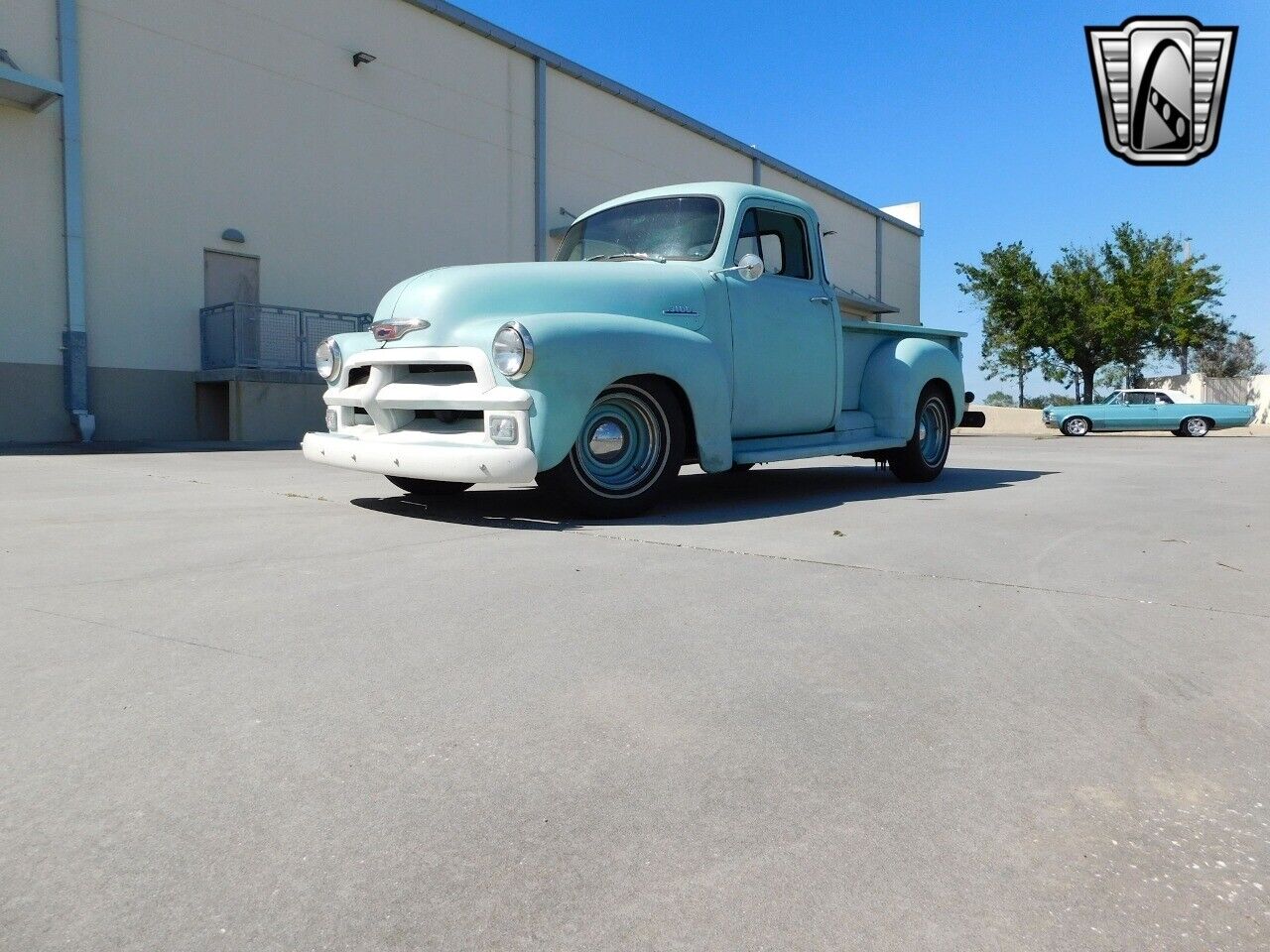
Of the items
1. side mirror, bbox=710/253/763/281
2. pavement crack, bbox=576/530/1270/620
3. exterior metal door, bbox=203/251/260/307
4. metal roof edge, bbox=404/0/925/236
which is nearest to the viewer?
pavement crack, bbox=576/530/1270/620

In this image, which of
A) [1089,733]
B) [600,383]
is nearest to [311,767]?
[1089,733]

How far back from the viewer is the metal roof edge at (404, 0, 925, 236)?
20.3m

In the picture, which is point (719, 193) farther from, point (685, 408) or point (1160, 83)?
point (1160, 83)

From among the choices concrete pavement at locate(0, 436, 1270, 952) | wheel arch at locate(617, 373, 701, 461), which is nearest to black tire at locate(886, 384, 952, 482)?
wheel arch at locate(617, 373, 701, 461)

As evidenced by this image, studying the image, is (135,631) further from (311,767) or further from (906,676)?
(906,676)

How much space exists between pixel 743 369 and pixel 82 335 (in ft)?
40.4

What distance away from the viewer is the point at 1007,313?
39438 mm

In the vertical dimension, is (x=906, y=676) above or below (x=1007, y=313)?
below

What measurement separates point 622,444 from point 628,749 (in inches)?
141

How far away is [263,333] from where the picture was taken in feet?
53.2

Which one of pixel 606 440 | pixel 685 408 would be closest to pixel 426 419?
pixel 606 440

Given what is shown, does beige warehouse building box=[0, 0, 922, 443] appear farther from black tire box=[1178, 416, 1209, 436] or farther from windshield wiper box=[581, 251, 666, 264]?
black tire box=[1178, 416, 1209, 436]

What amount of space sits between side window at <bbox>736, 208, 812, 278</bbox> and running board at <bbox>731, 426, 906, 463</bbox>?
1135mm

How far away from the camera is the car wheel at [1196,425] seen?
25.0 m
